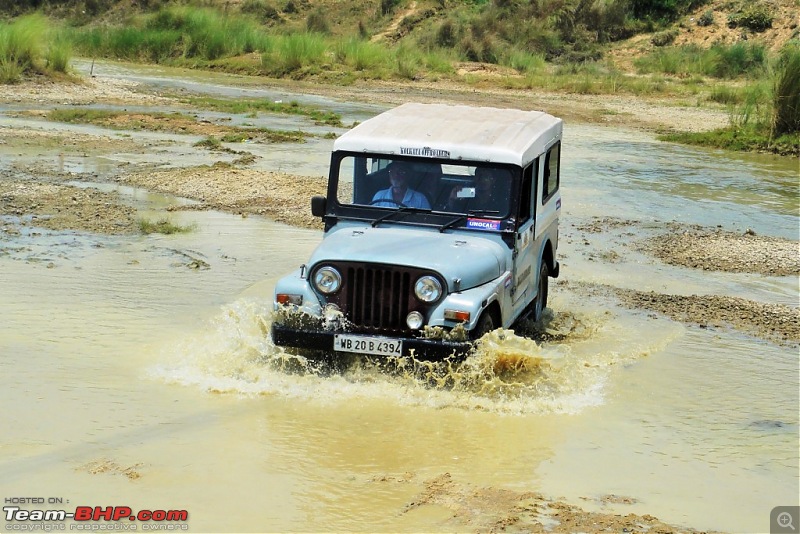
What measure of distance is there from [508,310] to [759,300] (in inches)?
170

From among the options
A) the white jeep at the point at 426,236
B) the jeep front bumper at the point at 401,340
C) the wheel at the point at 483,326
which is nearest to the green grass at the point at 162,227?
the white jeep at the point at 426,236

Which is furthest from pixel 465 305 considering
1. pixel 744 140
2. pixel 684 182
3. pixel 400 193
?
pixel 744 140

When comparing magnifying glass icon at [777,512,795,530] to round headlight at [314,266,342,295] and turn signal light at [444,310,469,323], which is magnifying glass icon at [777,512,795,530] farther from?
round headlight at [314,266,342,295]

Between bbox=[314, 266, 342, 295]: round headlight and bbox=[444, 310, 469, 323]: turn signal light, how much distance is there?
2.54 ft

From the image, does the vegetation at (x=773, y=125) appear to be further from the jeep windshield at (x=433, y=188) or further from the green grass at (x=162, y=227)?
the jeep windshield at (x=433, y=188)

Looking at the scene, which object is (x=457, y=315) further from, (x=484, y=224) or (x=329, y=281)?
(x=484, y=224)

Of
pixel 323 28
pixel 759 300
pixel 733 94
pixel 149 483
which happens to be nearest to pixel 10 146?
pixel 759 300

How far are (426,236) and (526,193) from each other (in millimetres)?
943

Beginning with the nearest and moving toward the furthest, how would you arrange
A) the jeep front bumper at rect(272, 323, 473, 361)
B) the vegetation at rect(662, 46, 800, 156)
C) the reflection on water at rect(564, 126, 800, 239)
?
1. the jeep front bumper at rect(272, 323, 473, 361)
2. the reflection on water at rect(564, 126, 800, 239)
3. the vegetation at rect(662, 46, 800, 156)

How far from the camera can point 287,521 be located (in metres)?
6.45

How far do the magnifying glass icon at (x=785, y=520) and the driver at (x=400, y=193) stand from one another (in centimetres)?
343

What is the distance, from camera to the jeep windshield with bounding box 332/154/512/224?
29.1 ft

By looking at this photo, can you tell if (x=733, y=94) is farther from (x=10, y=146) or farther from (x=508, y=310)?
(x=508, y=310)

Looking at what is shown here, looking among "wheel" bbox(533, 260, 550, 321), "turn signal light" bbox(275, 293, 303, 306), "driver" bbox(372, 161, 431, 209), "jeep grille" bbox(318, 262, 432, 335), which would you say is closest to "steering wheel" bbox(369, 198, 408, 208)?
"driver" bbox(372, 161, 431, 209)
